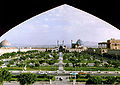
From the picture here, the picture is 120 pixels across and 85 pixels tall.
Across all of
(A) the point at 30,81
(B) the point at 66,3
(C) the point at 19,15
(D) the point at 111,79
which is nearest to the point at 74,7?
(B) the point at 66,3

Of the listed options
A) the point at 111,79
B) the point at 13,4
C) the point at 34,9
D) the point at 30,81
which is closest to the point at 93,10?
the point at 34,9

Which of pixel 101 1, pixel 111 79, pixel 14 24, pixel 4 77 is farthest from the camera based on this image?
pixel 111 79

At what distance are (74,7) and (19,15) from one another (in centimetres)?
31

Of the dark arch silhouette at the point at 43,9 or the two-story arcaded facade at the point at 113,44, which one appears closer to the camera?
the dark arch silhouette at the point at 43,9

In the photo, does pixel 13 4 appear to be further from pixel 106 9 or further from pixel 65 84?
pixel 65 84

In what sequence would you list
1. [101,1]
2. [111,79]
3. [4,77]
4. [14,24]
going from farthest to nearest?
1. [111,79]
2. [4,77]
3. [14,24]
4. [101,1]

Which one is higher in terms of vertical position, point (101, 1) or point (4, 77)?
point (101, 1)

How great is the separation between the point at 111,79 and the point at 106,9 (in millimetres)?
9467

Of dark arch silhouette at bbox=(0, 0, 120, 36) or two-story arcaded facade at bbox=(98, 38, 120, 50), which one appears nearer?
dark arch silhouette at bbox=(0, 0, 120, 36)

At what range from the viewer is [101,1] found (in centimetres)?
87

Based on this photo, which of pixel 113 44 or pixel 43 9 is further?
pixel 113 44

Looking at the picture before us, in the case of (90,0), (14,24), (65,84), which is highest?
(90,0)

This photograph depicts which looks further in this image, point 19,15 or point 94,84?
point 94,84

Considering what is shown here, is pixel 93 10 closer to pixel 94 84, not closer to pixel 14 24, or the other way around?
pixel 14 24
